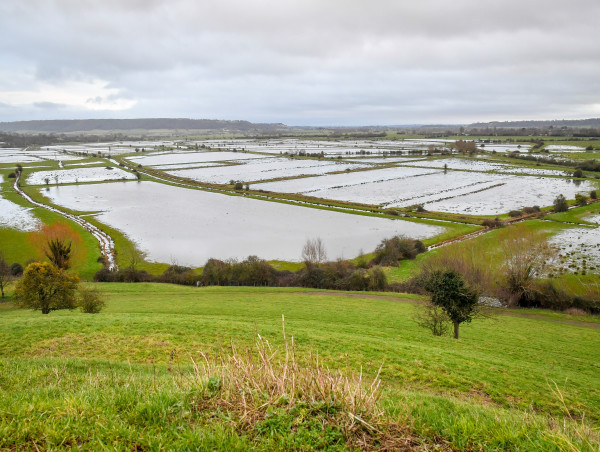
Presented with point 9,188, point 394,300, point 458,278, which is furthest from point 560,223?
point 9,188

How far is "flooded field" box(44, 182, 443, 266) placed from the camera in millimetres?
48250

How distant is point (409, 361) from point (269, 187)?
7985cm

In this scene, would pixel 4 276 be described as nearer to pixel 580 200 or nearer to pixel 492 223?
pixel 492 223

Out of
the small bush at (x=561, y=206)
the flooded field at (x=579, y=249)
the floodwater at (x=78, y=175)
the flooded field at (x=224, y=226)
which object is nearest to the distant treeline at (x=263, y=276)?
the flooded field at (x=224, y=226)

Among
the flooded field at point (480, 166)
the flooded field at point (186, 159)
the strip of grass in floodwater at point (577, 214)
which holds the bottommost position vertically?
the strip of grass in floodwater at point (577, 214)

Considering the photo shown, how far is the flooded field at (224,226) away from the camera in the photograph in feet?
158

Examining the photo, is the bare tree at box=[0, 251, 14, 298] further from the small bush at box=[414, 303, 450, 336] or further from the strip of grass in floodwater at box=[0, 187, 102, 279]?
the small bush at box=[414, 303, 450, 336]

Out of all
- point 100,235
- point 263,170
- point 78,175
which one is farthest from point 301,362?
point 78,175

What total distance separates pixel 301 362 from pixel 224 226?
4826 cm

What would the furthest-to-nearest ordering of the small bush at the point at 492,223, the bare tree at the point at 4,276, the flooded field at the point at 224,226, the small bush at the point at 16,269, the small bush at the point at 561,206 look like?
the small bush at the point at 561,206
the small bush at the point at 492,223
the flooded field at the point at 224,226
the small bush at the point at 16,269
the bare tree at the point at 4,276

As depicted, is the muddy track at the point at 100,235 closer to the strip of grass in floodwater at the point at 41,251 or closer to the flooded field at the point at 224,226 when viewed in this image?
the strip of grass in floodwater at the point at 41,251

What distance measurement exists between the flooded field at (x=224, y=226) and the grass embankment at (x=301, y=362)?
14.3 meters

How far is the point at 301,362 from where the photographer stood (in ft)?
40.3

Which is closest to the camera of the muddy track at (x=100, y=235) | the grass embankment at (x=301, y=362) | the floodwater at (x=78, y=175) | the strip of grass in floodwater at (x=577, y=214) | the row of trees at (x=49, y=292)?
the grass embankment at (x=301, y=362)
